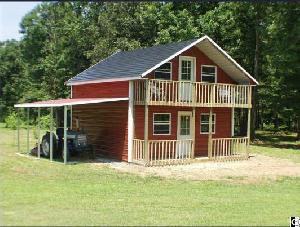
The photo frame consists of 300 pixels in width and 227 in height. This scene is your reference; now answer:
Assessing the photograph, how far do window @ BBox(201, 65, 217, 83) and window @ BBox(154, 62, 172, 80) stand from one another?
7.19 feet

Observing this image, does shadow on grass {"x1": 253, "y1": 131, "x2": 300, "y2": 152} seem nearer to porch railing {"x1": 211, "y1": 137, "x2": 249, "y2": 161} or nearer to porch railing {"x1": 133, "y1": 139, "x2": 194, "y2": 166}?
porch railing {"x1": 211, "y1": 137, "x2": 249, "y2": 161}

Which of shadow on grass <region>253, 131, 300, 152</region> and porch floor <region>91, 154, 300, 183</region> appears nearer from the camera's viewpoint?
porch floor <region>91, 154, 300, 183</region>

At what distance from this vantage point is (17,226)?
8.56 meters

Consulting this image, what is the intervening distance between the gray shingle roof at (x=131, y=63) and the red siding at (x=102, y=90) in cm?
Result: 37

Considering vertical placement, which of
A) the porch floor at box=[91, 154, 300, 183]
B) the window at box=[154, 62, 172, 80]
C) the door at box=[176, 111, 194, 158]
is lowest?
the porch floor at box=[91, 154, 300, 183]

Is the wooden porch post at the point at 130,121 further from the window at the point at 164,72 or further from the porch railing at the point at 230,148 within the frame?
the porch railing at the point at 230,148

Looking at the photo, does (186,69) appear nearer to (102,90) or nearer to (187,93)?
(187,93)

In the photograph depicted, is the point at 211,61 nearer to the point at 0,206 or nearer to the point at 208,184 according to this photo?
the point at 208,184

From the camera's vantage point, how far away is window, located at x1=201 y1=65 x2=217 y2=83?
24.2 m

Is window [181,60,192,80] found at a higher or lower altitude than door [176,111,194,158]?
higher

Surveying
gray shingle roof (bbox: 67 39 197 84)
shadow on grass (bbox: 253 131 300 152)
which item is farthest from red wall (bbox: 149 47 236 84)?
shadow on grass (bbox: 253 131 300 152)

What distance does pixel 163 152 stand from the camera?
2186 centimetres

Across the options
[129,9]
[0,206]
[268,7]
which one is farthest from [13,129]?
[0,206]

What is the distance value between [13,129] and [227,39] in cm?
2036
